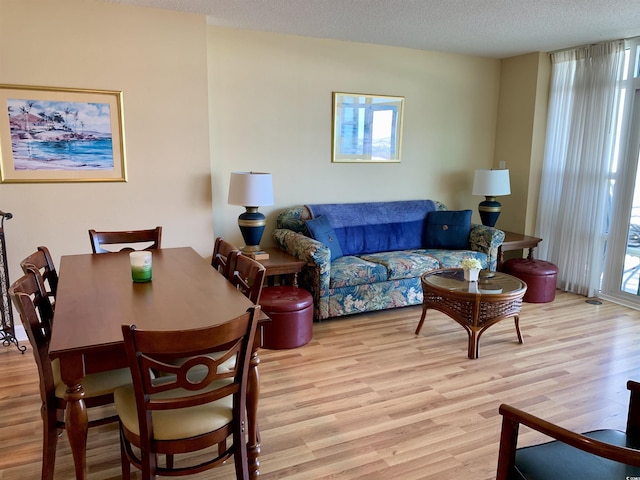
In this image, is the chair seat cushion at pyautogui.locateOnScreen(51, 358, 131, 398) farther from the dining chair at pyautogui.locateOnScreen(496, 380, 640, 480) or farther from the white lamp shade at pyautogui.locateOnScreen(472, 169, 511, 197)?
the white lamp shade at pyautogui.locateOnScreen(472, 169, 511, 197)

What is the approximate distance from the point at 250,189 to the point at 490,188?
268 centimetres

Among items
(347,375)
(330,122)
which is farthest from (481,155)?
(347,375)

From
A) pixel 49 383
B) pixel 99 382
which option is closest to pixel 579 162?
pixel 99 382

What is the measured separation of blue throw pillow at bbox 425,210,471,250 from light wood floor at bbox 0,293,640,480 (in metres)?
1.00

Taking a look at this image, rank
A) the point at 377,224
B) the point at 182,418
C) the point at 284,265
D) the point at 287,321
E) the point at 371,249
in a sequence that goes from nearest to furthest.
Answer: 1. the point at 182,418
2. the point at 287,321
3. the point at 284,265
4. the point at 371,249
5. the point at 377,224

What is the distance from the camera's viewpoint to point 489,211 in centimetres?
503

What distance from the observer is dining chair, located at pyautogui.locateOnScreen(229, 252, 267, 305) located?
6.77ft

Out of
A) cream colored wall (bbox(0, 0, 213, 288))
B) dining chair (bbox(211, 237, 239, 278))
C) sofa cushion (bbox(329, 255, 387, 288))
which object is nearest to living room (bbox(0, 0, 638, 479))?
cream colored wall (bbox(0, 0, 213, 288))

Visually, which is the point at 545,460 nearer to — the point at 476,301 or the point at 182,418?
the point at 182,418

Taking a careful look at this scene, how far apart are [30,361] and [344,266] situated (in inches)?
96.5

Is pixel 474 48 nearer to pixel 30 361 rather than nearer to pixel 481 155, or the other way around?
pixel 481 155

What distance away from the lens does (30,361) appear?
315 centimetres

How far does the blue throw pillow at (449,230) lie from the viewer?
4.72m

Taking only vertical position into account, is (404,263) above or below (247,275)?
below
